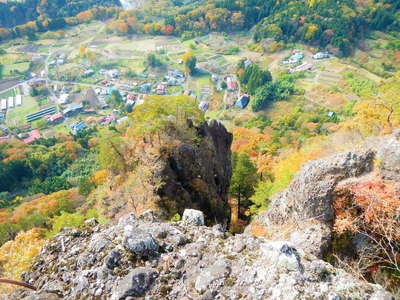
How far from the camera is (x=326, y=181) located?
651 inches

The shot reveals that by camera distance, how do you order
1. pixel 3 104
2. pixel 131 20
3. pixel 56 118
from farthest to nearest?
pixel 131 20
pixel 3 104
pixel 56 118

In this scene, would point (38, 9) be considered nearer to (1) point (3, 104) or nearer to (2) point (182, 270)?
(1) point (3, 104)

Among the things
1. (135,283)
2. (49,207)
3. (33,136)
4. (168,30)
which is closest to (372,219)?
(135,283)

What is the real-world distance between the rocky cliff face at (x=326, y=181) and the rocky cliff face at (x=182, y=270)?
278 inches

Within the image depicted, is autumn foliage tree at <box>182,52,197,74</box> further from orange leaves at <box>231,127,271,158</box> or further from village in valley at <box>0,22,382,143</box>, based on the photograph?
orange leaves at <box>231,127,271,158</box>

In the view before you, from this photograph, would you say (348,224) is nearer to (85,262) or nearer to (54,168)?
(85,262)

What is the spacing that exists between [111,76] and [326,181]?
116517 mm

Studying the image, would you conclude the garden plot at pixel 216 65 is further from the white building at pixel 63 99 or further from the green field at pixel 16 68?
the green field at pixel 16 68

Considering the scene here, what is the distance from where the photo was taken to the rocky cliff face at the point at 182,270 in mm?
8500

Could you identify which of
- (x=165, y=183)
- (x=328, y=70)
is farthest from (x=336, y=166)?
(x=328, y=70)

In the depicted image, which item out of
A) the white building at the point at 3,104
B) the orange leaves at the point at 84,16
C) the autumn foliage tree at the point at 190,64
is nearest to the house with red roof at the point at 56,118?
the white building at the point at 3,104

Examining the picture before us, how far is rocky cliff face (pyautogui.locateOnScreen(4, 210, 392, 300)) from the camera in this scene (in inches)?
335

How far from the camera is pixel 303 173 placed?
17.8 m

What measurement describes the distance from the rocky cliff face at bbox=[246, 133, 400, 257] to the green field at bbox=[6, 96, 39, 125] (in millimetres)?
108138
